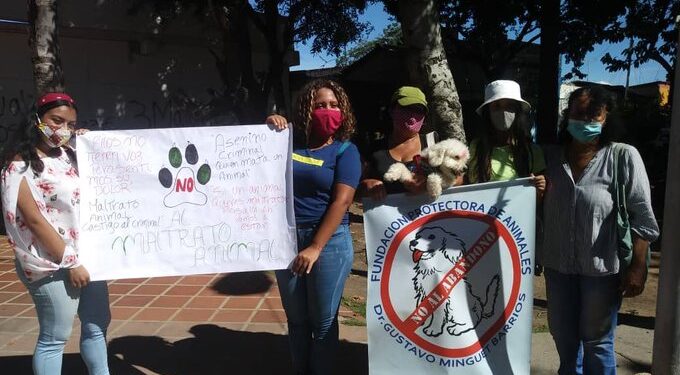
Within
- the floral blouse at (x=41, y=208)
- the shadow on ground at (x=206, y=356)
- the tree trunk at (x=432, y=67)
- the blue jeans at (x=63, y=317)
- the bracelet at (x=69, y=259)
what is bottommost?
the shadow on ground at (x=206, y=356)

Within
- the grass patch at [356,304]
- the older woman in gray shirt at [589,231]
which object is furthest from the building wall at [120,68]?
the older woman in gray shirt at [589,231]

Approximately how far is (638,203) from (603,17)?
1101cm

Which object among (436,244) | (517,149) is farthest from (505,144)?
(436,244)

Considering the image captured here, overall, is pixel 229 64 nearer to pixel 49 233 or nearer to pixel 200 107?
pixel 200 107

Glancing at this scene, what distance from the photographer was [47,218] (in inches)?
97.1

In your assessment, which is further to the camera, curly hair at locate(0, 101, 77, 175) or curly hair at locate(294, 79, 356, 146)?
curly hair at locate(294, 79, 356, 146)

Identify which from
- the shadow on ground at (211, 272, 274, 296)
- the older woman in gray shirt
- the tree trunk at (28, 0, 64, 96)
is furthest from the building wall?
the older woman in gray shirt

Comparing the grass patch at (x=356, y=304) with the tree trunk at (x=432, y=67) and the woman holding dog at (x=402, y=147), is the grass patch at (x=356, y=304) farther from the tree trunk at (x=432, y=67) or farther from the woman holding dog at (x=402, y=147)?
the woman holding dog at (x=402, y=147)

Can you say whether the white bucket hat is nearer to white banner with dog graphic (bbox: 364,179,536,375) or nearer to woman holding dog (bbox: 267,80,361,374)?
white banner with dog graphic (bbox: 364,179,536,375)

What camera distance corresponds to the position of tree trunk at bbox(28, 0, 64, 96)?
5605 mm

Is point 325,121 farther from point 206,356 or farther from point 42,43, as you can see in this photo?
point 42,43

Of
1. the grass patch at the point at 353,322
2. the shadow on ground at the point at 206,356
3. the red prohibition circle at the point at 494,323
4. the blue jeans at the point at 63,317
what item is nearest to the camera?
the blue jeans at the point at 63,317

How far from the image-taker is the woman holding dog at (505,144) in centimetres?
265

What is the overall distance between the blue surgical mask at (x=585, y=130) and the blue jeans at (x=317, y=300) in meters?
1.22
